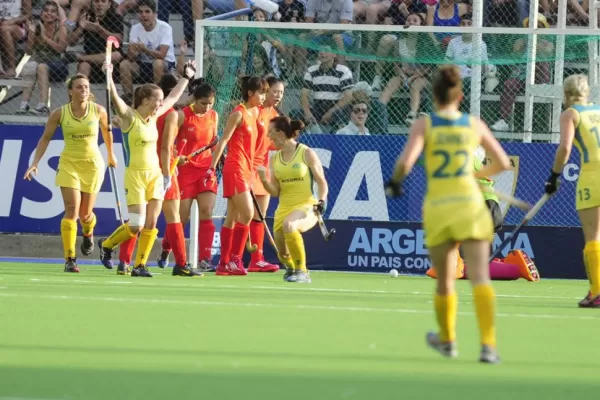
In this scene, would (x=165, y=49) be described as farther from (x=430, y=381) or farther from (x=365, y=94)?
(x=430, y=381)

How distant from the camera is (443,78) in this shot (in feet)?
21.7

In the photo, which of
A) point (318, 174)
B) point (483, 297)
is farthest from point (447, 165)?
point (318, 174)

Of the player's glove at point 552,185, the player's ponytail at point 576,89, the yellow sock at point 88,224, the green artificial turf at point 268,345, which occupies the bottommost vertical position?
the green artificial turf at point 268,345

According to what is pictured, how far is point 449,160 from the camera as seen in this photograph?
6562 mm

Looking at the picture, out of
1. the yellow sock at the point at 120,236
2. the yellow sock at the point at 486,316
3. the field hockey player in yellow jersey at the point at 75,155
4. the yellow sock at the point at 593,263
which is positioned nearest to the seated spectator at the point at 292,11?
the field hockey player in yellow jersey at the point at 75,155

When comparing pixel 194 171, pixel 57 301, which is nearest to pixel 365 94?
pixel 194 171

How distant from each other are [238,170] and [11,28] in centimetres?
643

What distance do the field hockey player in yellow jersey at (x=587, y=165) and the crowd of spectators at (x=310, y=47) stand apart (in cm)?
576

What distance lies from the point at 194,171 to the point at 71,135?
1.59 m

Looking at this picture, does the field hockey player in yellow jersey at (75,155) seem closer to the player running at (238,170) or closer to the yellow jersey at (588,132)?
the player running at (238,170)

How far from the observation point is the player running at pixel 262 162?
1530 cm

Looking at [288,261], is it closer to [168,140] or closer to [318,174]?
[318,174]

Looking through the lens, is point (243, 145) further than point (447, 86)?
Yes

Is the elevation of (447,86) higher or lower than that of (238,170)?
higher
